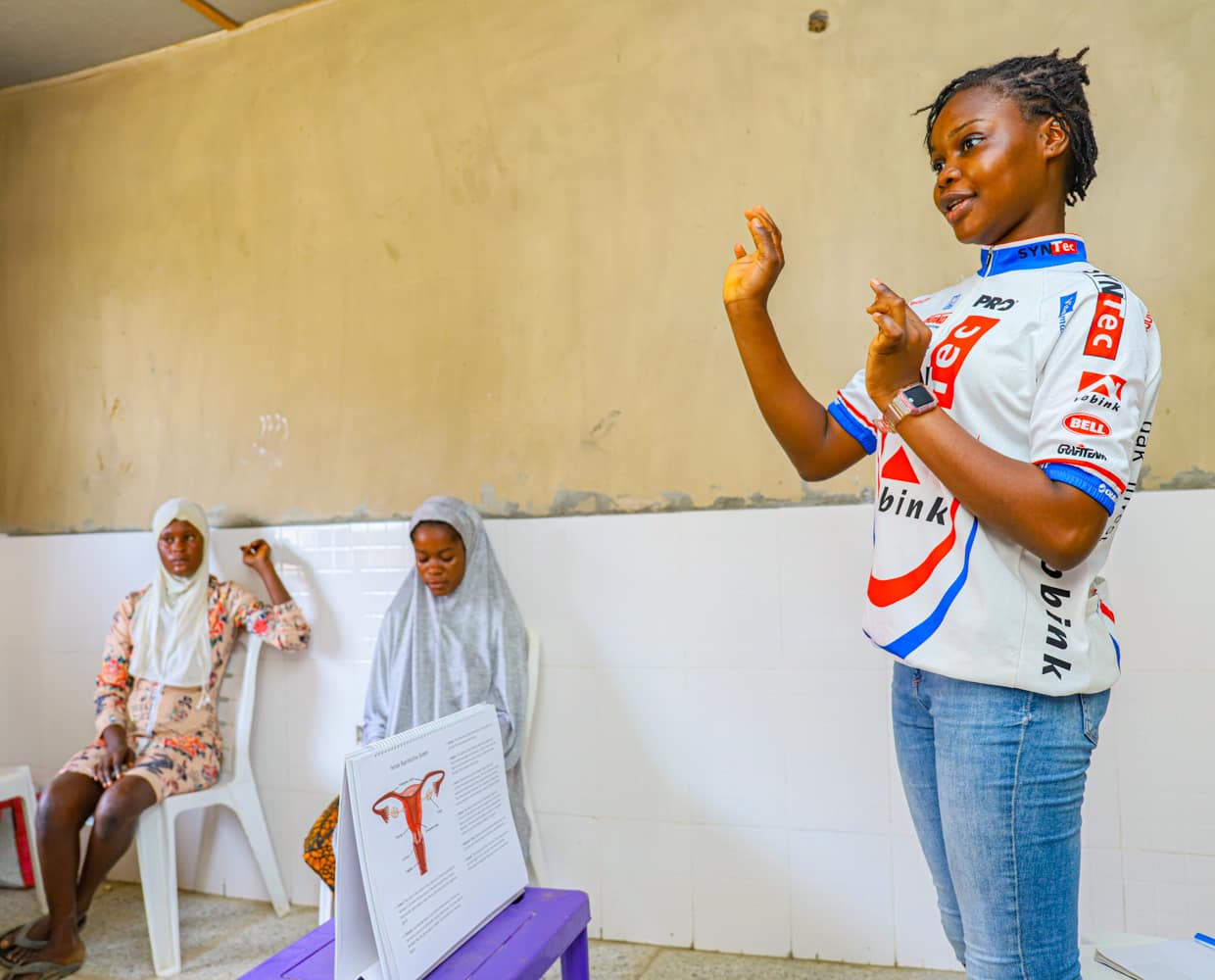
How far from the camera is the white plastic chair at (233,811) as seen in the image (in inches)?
93.2

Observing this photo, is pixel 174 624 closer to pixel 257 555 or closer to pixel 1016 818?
pixel 257 555

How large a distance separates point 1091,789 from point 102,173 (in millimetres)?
3390

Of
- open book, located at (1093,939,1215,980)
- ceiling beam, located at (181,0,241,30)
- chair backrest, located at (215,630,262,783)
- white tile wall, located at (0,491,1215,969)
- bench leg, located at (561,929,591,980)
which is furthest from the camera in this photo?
ceiling beam, located at (181,0,241,30)

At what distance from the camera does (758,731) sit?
Result: 2.32m

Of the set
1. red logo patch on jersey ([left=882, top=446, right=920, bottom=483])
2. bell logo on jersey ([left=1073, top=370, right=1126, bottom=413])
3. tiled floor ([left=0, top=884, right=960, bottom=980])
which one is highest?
bell logo on jersey ([left=1073, top=370, right=1126, bottom=413])

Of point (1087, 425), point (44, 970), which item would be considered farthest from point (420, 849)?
point (44, 970)

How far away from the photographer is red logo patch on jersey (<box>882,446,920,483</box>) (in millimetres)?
1061

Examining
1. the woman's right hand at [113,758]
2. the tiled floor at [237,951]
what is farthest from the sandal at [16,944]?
the woman's right hand at [113,758]

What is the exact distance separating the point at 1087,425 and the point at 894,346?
196 mm

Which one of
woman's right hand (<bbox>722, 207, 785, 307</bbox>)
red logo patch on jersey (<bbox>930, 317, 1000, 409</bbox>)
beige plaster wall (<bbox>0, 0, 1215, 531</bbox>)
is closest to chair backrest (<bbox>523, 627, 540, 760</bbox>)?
beige plaster wall (<bbox>0, 0, 1215, 531</bbox>)

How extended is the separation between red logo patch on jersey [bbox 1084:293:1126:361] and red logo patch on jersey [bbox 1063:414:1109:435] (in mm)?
68

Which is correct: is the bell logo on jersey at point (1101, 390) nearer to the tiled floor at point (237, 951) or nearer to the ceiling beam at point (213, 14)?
the tiled floor at point (237, 951)

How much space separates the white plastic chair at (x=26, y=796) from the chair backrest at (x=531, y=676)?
1.43m

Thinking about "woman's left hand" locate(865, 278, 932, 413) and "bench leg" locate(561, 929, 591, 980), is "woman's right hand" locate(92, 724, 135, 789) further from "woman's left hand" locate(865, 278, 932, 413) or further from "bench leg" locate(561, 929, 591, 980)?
"woman's left hand" locate(865, 278, 932, 413)
